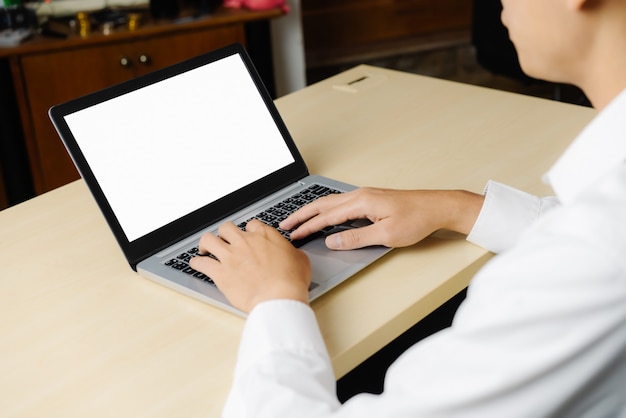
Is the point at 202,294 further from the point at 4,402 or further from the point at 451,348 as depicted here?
the point at 451,348

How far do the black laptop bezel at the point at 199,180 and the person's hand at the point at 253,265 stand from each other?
0.09m

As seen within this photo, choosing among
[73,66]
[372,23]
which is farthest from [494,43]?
[73,66]

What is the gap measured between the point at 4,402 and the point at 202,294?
254mm

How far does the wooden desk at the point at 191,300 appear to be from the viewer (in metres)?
0.84

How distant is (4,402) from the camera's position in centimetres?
82

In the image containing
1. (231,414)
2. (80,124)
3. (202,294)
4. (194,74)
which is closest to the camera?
(231,414)

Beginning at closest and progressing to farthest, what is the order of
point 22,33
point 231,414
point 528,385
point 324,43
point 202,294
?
point 528,385, point 231,414, point 202,294, point 22,33, point 324,43

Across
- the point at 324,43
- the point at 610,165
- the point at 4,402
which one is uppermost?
the point at 610,165

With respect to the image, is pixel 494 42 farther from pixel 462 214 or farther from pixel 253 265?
pixel 253 265

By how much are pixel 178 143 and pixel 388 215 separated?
1.12 feet

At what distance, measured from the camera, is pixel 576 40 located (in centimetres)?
73

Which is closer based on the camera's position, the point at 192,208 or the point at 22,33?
the point at 192,208

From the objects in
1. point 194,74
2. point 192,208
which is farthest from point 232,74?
point 192,208

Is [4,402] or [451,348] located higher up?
[451,348]
